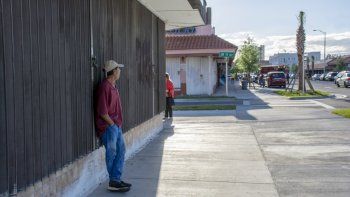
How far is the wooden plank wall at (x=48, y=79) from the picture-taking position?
14.0 ft

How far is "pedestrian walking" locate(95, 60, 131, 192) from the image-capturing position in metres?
6.47

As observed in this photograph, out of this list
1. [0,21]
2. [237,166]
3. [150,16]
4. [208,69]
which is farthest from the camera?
[208,69]

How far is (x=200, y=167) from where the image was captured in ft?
27.6

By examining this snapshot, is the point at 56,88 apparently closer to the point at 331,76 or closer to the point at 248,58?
the point at 248,58

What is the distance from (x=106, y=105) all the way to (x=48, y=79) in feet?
4.72

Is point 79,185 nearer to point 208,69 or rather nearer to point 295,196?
point 295,196

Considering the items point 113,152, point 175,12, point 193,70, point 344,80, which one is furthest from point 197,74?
point 113,152

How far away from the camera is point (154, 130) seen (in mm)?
12445

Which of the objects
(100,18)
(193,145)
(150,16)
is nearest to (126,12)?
(100,18)

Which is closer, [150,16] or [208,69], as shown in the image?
[150,16]

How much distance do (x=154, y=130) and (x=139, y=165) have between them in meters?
3.94

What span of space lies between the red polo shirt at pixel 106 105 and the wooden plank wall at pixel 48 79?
0.14m

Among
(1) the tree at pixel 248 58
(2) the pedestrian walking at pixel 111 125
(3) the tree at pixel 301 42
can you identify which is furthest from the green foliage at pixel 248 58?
→ (2) the pedestrian walking at pixel 111 125

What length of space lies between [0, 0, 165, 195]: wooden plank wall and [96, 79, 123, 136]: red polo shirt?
0.14 m
